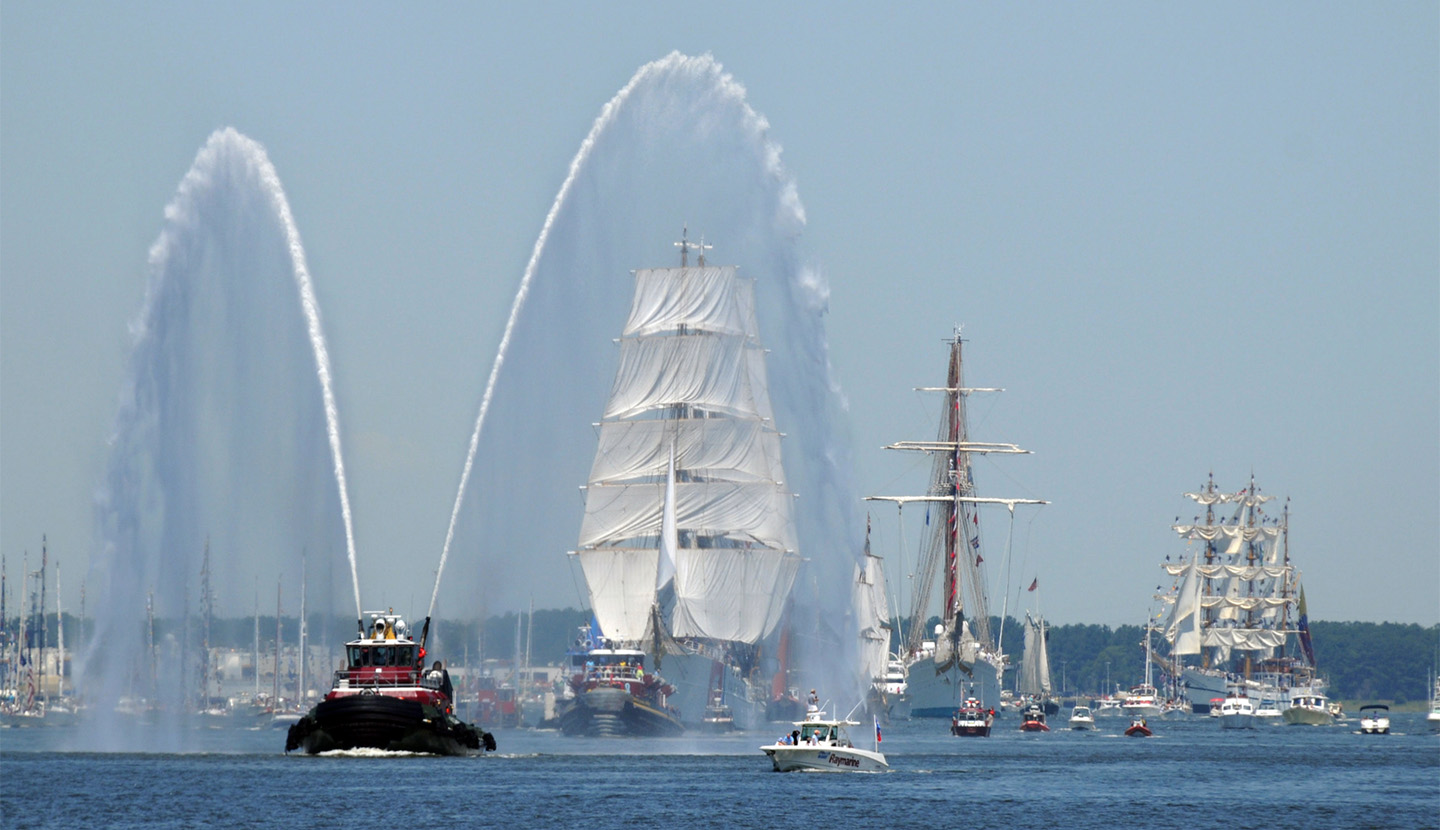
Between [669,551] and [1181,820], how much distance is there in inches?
4151

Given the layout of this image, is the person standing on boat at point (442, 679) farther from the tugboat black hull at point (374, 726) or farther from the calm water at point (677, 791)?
the calm water at point (677, 791)

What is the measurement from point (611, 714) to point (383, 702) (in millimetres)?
70329

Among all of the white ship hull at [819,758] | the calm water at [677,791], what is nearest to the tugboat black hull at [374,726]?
the calm water at [677,791]

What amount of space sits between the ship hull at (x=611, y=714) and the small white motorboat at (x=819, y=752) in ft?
191

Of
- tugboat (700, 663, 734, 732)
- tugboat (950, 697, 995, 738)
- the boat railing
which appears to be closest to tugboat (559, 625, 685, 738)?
tugboat (700, 663, 734, 732)

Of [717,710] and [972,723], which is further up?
[717,710]

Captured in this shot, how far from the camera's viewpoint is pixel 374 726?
9856cm

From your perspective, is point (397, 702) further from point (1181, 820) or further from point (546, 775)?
point (1181, 820)

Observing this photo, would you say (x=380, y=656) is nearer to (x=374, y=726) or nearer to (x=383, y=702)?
(x=383, y=702)

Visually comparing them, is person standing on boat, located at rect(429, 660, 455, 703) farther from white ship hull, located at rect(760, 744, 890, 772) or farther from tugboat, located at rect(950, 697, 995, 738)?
tugboat, located at rect(950, 697, 995, 738)

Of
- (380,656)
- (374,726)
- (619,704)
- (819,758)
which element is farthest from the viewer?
(619,704)

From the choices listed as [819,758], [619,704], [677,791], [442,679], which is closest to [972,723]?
[619,704]

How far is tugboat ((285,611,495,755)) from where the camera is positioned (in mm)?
96750

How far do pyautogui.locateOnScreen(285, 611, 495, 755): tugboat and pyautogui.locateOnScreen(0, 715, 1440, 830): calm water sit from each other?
170cm
